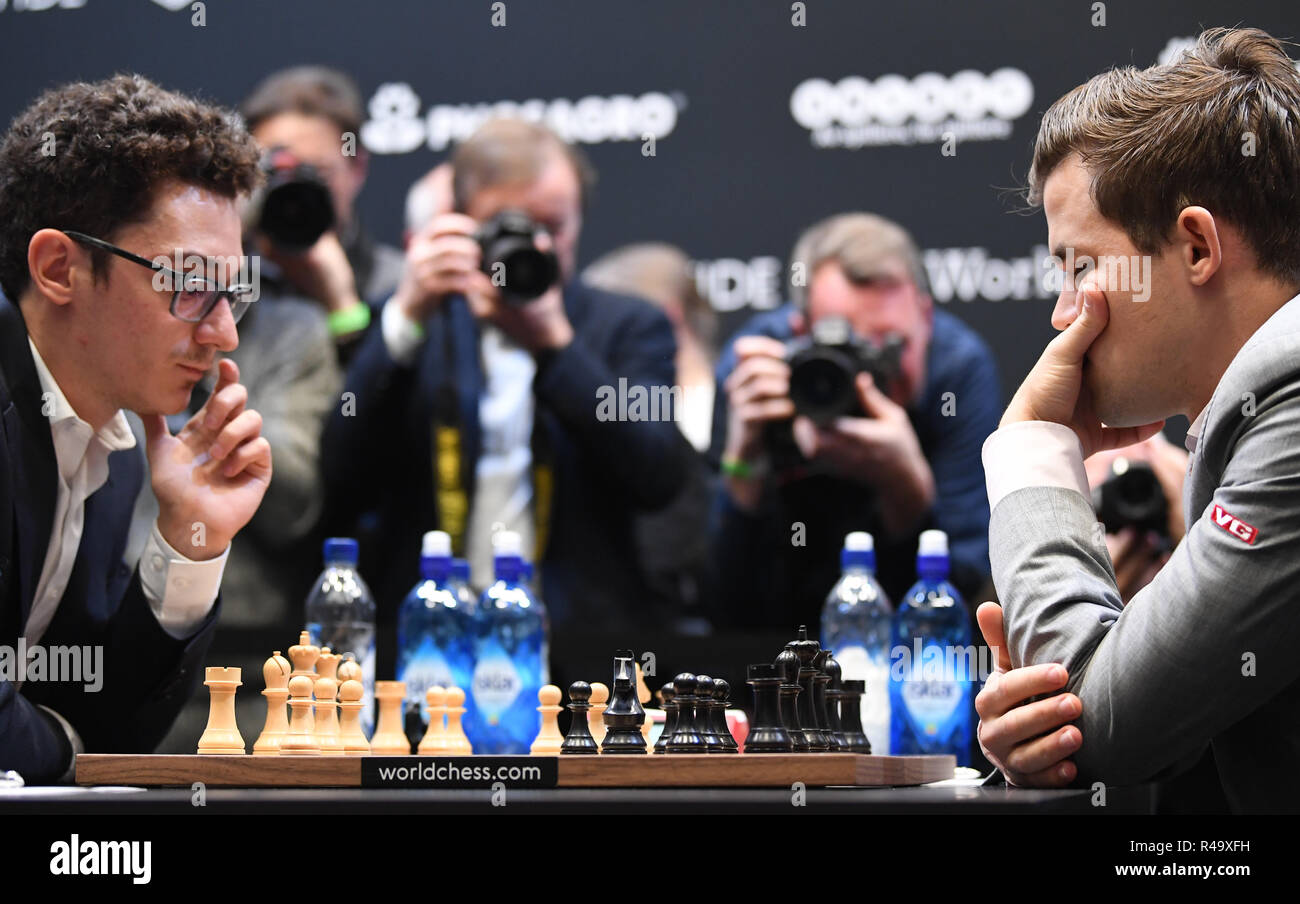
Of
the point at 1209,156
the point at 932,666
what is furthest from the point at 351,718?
the point at 932,666

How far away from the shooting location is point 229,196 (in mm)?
1909

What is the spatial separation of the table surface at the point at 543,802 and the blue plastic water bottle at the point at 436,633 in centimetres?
119

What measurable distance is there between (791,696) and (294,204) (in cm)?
204

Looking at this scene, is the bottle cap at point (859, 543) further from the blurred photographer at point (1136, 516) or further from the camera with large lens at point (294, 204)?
the camera with large lens at point (294, 204)

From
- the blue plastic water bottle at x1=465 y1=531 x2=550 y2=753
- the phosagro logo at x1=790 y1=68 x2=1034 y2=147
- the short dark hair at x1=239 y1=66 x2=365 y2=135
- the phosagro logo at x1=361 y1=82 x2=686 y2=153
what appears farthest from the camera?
the short dark hair at x1=239 y1=66 x2=365 y2=135

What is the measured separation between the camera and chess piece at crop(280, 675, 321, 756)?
1366 mm

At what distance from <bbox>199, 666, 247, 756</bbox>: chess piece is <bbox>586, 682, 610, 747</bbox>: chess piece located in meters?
0.35

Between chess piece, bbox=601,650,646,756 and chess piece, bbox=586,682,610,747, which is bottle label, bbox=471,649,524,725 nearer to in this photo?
chess piece, bbox=586,682,610,747

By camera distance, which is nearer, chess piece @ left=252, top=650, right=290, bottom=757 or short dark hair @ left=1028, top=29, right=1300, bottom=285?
short dark hair @ left=1028, top=29, right=1300, bottom=285

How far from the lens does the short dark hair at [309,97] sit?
10.5 ft

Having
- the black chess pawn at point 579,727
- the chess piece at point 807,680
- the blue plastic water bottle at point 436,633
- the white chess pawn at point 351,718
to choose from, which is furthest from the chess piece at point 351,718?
the blue plastic water bottle at point 436,633
